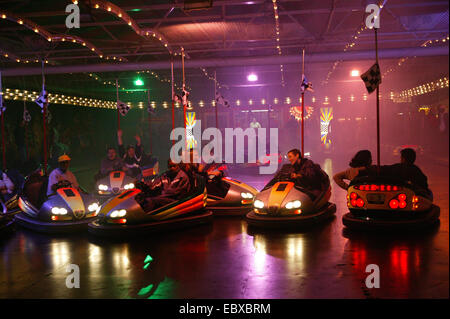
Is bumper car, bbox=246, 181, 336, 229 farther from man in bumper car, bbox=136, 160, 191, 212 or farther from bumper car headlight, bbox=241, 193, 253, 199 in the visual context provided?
man in bumper car, bbox=136, 160, 191, 212

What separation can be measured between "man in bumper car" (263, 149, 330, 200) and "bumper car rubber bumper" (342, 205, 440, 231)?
743 mm

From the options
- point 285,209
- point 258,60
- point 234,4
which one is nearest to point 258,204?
point 285,209

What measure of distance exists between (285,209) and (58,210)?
2.77 m

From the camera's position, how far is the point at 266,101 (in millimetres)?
19719

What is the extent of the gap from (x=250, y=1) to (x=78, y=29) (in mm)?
4136

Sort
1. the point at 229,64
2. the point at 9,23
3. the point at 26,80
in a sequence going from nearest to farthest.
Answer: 1. the point at 9,23
2. the point at 229,64
3. the point at 26,80

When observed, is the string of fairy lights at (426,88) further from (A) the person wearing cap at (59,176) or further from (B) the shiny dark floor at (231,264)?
(A) the person wearing cap at (59,176)

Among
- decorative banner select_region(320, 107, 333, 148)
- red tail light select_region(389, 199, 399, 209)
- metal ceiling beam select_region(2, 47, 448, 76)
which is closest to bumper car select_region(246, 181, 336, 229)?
red tail light select_region(389, 199, 399, 209)

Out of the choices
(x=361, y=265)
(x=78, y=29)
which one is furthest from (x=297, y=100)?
(x=361, y=265)

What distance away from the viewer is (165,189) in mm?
5703

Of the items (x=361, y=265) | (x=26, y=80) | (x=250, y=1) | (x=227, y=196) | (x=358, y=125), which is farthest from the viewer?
(x=358, y=125)

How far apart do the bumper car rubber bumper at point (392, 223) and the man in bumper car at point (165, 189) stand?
2.03 m

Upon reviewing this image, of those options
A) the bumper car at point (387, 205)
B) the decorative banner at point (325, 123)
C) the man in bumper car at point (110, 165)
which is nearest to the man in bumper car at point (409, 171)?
the bumper car at point (387, 205)
